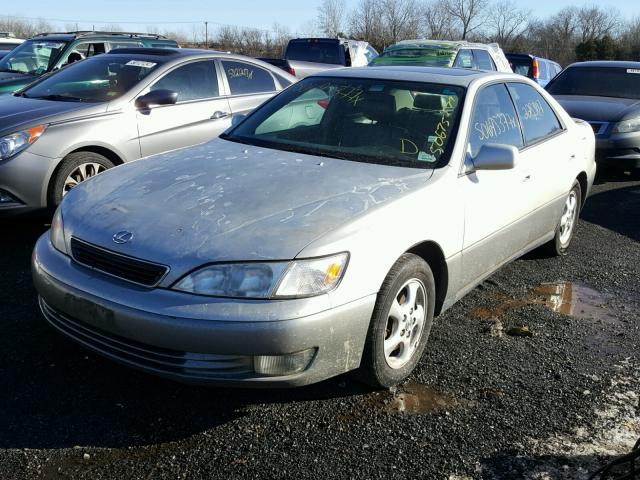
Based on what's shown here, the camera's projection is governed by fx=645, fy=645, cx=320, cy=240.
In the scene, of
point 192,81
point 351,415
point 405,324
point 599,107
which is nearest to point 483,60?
point 599,107

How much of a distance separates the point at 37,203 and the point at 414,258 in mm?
3404

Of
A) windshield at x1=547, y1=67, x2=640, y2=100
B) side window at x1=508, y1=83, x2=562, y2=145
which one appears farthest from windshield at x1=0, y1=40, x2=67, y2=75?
side window at x1=508, y1=83, x2=562, y2=145

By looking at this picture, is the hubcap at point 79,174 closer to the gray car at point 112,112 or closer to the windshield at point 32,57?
the gray car at point 112,112

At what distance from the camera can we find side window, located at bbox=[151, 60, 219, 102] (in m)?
6.28

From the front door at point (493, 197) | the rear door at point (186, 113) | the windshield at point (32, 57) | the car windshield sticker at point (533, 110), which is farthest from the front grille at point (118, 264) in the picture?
the windshield at point (32, 57)

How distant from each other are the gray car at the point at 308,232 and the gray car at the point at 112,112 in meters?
1.74

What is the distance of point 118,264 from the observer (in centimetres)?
282

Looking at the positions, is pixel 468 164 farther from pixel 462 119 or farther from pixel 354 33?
pixel 354 33

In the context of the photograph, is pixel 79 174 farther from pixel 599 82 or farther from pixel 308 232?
pixel 599 82

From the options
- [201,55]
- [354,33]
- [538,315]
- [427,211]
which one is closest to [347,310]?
[427,211]

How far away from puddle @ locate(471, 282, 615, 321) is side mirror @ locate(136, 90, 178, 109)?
342cm

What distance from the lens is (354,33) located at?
46562 millimetres

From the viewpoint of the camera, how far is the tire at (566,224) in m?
5.25

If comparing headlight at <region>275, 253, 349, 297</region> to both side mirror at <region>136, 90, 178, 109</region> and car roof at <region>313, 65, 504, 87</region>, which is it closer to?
car roof at <region>313, 65, 504, 87</region>
